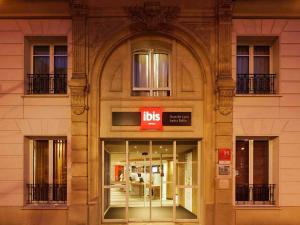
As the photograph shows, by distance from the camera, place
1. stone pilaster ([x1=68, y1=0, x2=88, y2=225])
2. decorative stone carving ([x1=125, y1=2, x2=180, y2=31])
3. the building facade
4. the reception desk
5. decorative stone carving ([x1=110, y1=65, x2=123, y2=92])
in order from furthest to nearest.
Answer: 1. the reception desk
2. decorative stone carving ([x1=110, y1=65, x2=123, y2=92])
3. decorative stone carving ([x1=125, y1=2, x2=180, y2=31])
4. the building facade
5. stone pilaster ([x1=68, y1=0, x2=88, y2=225])

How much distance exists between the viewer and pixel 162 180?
58.4 ft

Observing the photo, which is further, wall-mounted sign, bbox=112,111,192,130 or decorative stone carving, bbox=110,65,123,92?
decorative stone carving, bbox=110,65,123,92

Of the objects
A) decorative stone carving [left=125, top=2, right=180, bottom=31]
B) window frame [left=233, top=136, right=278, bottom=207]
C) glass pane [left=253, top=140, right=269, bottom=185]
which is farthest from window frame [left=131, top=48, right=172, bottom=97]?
glass pane [left=253, top=140, right=269, bottom=185]

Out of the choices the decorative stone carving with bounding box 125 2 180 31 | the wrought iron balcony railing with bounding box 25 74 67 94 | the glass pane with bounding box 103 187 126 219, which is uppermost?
the decorative stone carving with bounding box 125 2 180 31

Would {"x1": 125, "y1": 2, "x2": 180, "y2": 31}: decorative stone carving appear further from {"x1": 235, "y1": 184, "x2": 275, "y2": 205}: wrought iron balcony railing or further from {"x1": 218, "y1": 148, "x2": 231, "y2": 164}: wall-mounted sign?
{"x1": 235, "y1": 184, "x2": 275, "y2": 205}: wrought iron balcony railing

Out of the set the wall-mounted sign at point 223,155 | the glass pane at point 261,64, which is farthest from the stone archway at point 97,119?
the glass pane at point 261,64

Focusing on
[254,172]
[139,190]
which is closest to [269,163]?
[254,172]

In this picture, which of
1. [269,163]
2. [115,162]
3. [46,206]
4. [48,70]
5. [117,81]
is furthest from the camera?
[115,162]

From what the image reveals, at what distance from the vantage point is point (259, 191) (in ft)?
54.9

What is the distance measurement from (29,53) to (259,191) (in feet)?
32.0

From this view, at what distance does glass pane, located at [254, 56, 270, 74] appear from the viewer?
1719cm

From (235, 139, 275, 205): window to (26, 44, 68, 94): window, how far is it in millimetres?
6855

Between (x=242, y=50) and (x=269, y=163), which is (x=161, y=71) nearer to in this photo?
(x=242, y=50)

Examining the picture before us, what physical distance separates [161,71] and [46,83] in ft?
13.9
